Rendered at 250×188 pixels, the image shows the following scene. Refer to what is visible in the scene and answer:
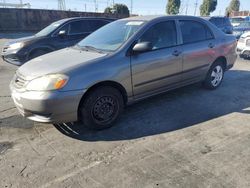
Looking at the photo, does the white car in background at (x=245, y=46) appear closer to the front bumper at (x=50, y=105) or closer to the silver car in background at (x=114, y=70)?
the silver car in background at (x=114, y=70)

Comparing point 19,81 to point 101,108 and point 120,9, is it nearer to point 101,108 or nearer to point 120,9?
point 101,108

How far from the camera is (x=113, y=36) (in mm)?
4602

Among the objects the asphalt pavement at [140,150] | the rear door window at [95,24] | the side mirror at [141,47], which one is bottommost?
the asphalt pavement at [140,150]

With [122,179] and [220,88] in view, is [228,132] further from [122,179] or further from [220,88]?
[220,88]

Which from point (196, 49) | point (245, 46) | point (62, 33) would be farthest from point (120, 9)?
point (196, 49)

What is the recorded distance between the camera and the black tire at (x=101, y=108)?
379 cm

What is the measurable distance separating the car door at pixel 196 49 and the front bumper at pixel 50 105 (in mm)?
2434

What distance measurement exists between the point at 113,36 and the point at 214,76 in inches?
106

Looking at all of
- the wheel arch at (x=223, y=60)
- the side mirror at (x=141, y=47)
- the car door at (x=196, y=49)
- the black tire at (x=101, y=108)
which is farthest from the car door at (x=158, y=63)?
the wheel arch at (x=223, y=60)

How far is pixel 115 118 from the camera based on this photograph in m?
4.17

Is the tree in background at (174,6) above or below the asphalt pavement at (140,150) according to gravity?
above

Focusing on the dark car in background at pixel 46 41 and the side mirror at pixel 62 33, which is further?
the side mirror at pixel 62 33

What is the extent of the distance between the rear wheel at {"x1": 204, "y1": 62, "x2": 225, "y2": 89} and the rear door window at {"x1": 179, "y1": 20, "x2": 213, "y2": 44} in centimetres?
70

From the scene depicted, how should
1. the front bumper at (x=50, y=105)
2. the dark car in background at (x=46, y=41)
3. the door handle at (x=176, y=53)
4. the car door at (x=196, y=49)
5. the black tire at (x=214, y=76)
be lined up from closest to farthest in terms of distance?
1. the front bumper at (x=50, y=105)
2. the door handle at (x=176, y=53)
3. the car door at (x=196, y=49)
4. the black tire at (x=214, y=76)
5. the dark car in background at (x=46, y=41)
